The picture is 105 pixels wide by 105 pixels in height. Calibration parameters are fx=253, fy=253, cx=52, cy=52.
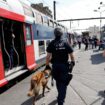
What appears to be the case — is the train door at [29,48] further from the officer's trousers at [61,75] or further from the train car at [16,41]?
the officer's trousers at [61,75]

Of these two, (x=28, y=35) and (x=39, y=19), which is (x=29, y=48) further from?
(x=39, y=19)

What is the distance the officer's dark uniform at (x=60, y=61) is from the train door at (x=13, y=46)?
3591mm

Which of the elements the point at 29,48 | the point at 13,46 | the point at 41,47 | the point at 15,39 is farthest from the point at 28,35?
the point at 41,47

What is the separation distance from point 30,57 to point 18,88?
7.61ft

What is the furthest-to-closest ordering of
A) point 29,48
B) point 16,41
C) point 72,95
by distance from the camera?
point 29,48 → point 16,41 → point 72,95

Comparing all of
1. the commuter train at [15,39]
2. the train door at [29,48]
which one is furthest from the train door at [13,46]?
the train door at [29,48]

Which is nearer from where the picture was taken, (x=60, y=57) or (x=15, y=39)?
(x=60, y=57)

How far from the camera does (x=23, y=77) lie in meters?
11.2

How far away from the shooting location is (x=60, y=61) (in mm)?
5762

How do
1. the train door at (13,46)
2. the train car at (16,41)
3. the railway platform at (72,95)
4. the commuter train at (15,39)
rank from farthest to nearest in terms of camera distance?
the train door at (13,46) < the train car at (16,41) < the commuter train at (15,39) < the railway platform at (72,95)

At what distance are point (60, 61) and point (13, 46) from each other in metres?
4.31

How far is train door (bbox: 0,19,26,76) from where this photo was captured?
371 inches

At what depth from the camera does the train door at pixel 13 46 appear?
30.9 feet

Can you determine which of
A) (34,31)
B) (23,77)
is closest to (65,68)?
(23,77)
